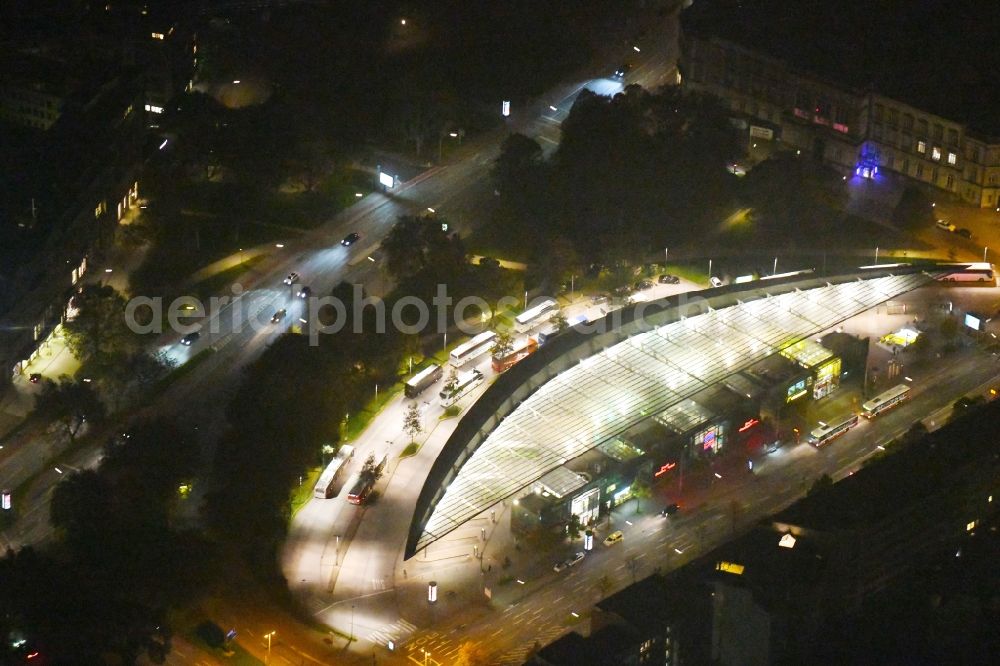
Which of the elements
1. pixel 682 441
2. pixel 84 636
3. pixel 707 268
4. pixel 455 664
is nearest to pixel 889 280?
pixel 707 268

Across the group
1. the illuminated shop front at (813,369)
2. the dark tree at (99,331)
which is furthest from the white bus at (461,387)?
the dark tree at (99,331)

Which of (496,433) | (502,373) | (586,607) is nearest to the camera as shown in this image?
(586,607)

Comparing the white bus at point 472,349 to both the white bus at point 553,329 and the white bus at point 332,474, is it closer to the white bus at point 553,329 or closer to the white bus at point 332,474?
the white bus at point 553,329

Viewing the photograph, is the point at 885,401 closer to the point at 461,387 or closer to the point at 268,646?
the point at 461,387

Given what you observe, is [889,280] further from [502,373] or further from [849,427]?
[502,373]

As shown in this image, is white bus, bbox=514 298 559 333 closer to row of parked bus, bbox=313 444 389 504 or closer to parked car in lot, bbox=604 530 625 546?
row of parked bus, bbox=313 444 389 504

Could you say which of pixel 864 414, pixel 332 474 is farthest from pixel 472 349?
pixel 864 414

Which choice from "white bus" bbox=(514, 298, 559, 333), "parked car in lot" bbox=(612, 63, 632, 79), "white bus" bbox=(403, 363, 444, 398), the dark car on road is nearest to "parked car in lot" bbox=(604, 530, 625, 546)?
"white bus" bbox=(403, 363, 444, 398)
